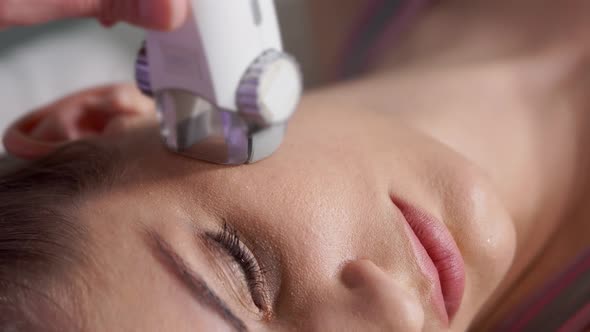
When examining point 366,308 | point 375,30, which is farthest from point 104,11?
point 375,30

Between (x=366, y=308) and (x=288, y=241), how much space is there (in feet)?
0.30

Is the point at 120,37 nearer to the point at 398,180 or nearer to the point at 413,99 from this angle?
the point at 413,99

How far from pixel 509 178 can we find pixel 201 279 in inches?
19.5

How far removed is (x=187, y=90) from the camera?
1.78 feet

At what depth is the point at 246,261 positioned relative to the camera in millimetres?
606

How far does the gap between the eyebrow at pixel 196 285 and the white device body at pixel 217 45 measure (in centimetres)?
15

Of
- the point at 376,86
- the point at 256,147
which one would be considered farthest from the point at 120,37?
the point at 256,147

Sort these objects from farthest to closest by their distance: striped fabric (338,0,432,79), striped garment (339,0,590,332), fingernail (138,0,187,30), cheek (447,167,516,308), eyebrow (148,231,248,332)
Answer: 1. striped fabric (338,0,432,79)
2. striped garment (339,0,590,332)
3. cheek (447,167,516,308)
4. eyebrow (148,231,248,332)
5. fingernail (138,0,187,30)

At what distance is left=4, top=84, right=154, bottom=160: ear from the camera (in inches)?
34.1

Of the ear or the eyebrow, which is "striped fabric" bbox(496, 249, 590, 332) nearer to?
the eyebrow

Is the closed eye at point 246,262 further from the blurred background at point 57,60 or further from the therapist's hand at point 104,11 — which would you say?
the blurred background at point 57,60

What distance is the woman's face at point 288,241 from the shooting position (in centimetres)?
57

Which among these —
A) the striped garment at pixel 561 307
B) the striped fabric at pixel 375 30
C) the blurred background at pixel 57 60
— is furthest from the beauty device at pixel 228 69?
the blurred background at pixel 57 60

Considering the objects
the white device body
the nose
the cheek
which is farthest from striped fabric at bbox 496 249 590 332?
the white device body
